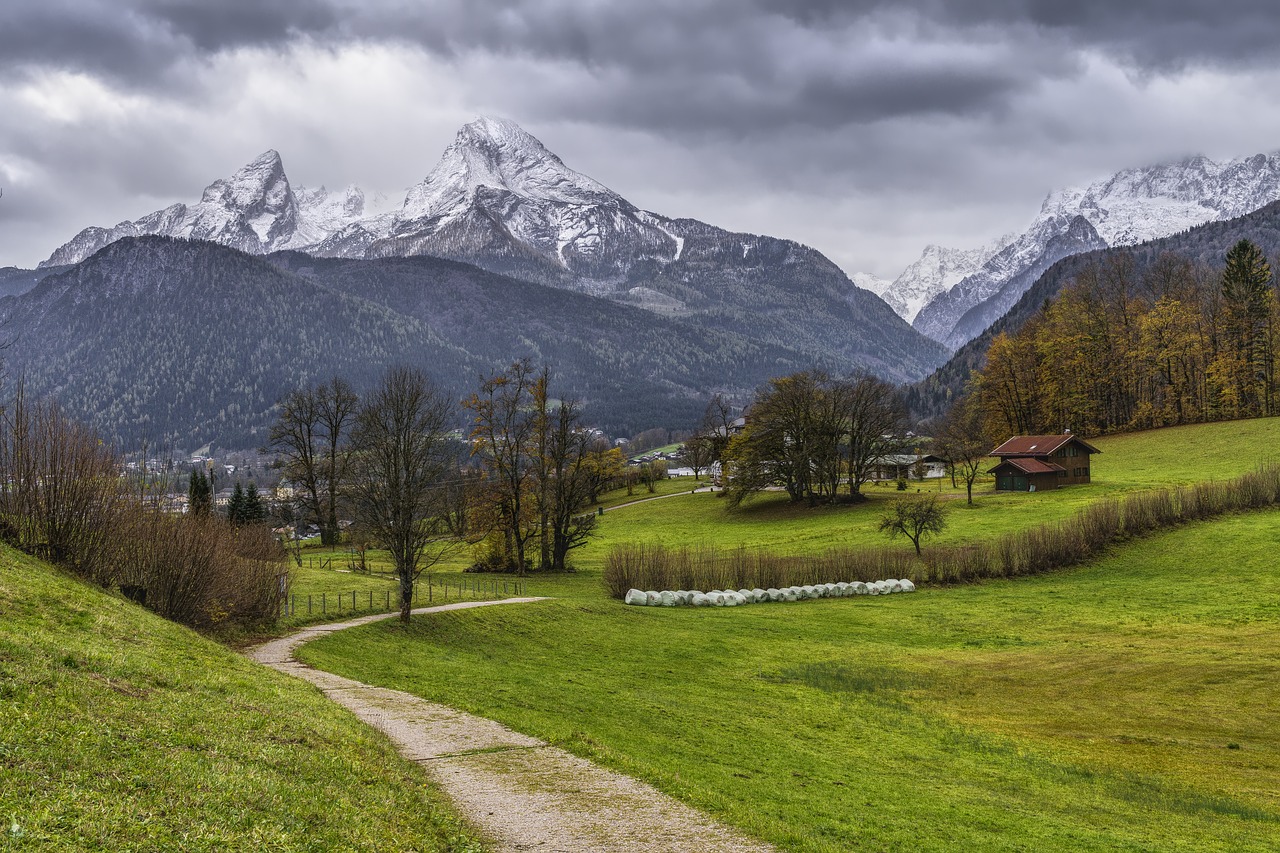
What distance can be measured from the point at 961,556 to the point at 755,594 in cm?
1681

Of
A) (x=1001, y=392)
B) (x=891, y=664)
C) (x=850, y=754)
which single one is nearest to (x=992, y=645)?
(x=891, y=664)

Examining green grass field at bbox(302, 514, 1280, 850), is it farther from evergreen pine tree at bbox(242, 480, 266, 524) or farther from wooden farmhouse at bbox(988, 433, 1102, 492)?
evergreen pine tree at bbox(242, 480, 266, 524)

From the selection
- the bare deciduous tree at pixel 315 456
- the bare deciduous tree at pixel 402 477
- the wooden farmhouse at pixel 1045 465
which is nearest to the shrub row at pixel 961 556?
the bare deciduous tree at pixel 402 477

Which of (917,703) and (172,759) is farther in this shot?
→ (917,703)

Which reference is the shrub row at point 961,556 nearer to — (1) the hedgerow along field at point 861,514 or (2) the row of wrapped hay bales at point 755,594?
(2) the row of wrapped hay bales at point 755,594

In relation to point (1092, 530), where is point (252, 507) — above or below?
above

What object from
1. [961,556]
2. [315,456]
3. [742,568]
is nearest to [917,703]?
[742,568]

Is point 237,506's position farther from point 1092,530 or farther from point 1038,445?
point 1038,445

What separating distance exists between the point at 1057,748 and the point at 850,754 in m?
7.15

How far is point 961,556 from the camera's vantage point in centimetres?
6319

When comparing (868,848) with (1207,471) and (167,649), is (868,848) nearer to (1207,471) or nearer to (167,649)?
(167,649)

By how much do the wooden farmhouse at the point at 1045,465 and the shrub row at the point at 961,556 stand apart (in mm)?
23844

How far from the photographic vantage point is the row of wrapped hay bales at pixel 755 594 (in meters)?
55.5

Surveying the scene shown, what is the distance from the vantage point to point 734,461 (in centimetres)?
10538
